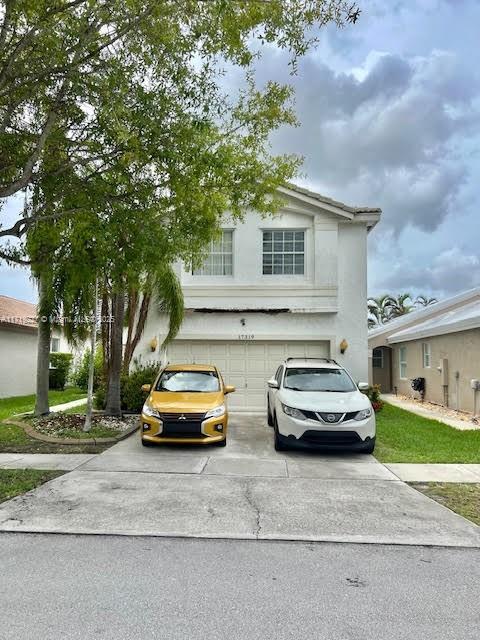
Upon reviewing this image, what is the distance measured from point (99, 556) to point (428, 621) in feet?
9.46

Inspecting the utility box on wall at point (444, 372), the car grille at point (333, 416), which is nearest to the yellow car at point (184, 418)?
the car grille at point (333, 416)

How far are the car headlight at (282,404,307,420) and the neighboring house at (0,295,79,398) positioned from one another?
12149mm

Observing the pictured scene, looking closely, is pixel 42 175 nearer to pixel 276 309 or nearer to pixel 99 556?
pixel 99 556

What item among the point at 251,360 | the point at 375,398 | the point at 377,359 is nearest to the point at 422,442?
the point at 375,398

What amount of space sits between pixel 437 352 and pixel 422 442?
25.4 feet

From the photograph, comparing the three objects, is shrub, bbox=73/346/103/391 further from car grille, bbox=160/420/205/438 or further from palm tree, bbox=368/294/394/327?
palm tree, bbox=368/294/394/327

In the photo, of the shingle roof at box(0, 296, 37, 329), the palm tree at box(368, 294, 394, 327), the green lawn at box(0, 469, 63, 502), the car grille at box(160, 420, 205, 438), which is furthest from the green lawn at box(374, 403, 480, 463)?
the palm tree at box(368, 294, 394, 327)

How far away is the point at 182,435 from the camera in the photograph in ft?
30.6

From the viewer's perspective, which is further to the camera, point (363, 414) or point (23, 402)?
point (23, 402)

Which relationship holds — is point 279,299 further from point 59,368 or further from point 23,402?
point 59,368

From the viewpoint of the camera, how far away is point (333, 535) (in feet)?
17.1

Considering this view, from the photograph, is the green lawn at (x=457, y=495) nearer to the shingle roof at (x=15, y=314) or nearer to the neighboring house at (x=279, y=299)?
the neighboring house at (x=279, y=299)

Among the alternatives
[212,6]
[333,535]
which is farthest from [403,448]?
[212,6]

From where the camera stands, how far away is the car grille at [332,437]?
29.1ft
